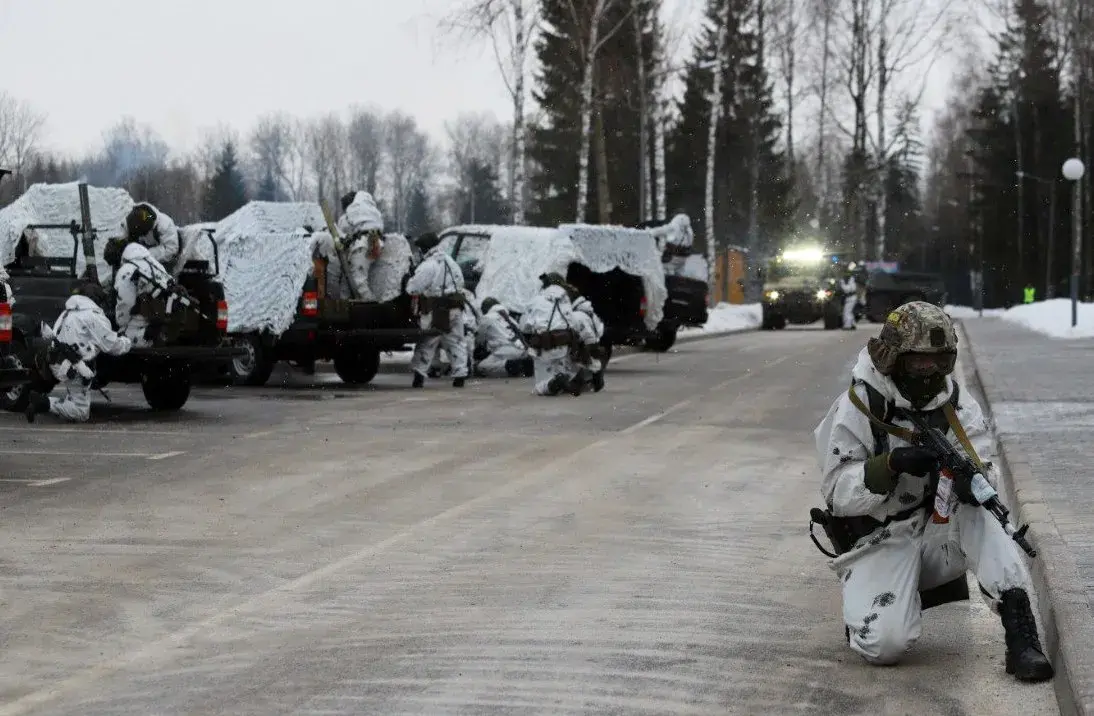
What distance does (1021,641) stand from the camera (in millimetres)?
6211

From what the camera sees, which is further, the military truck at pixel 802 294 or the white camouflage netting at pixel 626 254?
the military truck at pixel 802 294

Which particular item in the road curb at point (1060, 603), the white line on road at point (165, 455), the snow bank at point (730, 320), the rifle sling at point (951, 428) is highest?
the rifle sling at point (951, 428)

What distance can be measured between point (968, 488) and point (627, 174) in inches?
2769

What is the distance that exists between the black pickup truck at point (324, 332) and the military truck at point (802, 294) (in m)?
31.0

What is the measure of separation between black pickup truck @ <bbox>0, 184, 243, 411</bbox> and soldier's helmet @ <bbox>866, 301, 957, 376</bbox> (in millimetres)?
11414

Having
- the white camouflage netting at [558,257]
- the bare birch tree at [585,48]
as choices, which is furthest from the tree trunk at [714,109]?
the white camouflage netting at [558,257]

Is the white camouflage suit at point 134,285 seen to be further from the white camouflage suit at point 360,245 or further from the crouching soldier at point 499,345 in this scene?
the crouching soldier at point 499,345

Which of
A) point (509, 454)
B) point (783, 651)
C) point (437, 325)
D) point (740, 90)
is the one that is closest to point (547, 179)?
point (740, 90)

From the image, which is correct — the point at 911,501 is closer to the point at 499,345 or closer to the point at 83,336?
the point at 83,336

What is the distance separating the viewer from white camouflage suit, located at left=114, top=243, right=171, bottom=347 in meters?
17.2

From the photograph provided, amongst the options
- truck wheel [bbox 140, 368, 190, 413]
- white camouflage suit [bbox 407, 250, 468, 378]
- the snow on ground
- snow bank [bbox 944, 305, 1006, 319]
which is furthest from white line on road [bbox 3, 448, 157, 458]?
snow bank [bbox 944, 305, 1006, 319]

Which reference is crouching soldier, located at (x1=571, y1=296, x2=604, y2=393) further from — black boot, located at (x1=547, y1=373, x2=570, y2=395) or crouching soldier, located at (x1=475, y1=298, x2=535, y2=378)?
crouching soldier, located at (x1=475, y1=298, x2=535, y2=378)

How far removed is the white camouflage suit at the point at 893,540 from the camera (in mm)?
6402

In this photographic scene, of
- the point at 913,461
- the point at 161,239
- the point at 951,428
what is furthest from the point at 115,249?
the point at 913,461
